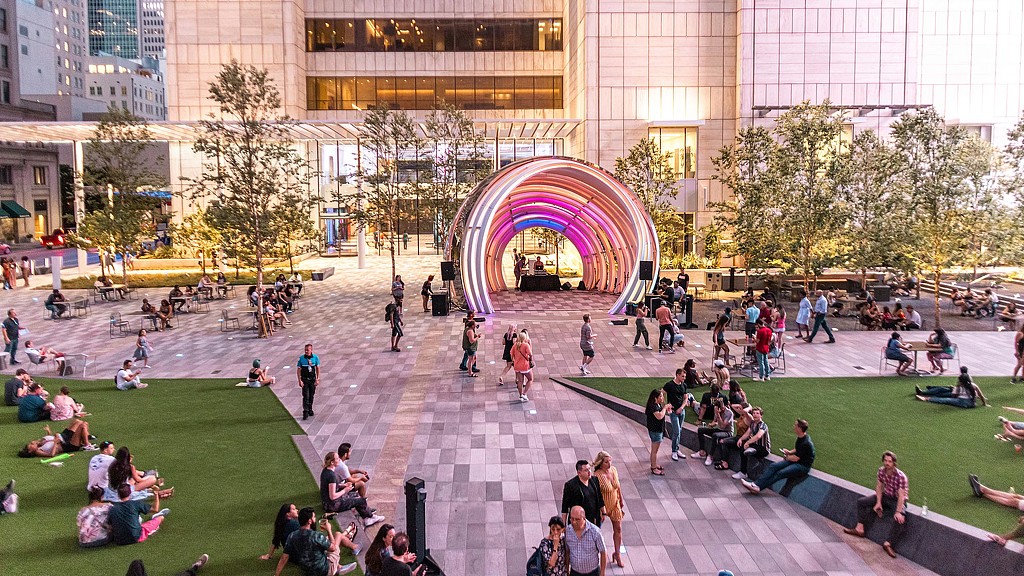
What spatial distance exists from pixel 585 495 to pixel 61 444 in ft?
30.6

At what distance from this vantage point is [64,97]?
78.4 m

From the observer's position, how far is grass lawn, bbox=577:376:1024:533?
1021 centimetres

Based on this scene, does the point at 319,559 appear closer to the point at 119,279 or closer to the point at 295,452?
the point at 295,452

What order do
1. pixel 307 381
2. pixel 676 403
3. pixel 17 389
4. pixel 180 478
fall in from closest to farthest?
pixel 180 478
pixel 676 403
pixel 307 381
pixel 17 389

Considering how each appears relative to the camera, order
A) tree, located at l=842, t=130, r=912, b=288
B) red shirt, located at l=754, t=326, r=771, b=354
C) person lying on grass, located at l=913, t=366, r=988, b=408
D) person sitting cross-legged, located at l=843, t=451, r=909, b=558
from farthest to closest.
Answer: tree, located at l=842, t=130, r=912, b=288 → red shirt, located at l=754, t=326, r=771, b=354 → person lying on grass, located at l=913, t=366, r=988, b=408 → person sitting cross-legged, located at l=843, t=451, r=909, b=558

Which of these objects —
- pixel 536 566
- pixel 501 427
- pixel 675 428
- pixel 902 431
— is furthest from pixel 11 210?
pixel 902 431

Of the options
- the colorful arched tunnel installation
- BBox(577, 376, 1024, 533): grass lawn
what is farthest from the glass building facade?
BBox(577, 376, 1024, 533): grass lawn

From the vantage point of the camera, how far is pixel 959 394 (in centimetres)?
1437

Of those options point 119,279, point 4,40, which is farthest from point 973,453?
point 4,40

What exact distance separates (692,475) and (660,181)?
24.2 meters

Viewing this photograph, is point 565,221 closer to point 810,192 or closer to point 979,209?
point 810,192

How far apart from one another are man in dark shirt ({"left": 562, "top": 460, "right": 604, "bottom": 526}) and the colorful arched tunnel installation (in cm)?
1646

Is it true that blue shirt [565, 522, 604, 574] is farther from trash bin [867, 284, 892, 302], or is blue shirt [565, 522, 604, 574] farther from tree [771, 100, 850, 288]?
trash bin [867, 284, 892, 302]

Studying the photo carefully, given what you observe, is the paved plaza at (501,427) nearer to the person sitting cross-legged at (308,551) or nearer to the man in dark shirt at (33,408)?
the person sitting cross-legged at (308,551)
